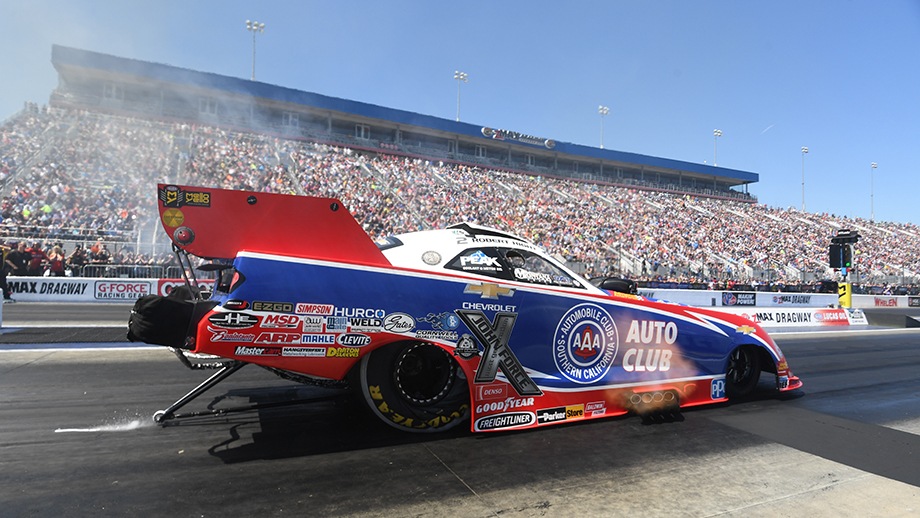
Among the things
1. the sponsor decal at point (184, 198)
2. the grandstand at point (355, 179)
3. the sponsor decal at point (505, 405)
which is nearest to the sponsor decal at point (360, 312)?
the sponsor decal at point (505, 405)

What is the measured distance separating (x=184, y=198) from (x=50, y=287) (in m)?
16.6

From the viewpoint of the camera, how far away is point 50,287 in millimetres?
15898

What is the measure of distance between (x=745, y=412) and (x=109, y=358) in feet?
26.3

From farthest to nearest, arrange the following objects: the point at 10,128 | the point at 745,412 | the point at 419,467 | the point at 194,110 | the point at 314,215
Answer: the point at 194,110
the point at 10,128
the point at 745,412
the point at 314,215
the point at 419,467

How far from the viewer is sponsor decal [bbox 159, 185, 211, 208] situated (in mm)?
3612

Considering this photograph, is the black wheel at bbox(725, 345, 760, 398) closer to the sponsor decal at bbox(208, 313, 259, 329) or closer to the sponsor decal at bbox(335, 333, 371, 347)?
the sponsor decal at bbox(335, 333, 371, 347)

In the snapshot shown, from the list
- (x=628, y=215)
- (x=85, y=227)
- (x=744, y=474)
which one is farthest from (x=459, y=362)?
(x=628, y=215)

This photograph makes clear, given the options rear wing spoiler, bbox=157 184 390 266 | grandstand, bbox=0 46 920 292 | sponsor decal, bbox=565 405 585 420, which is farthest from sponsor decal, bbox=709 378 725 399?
grandstand, bbox=0 46 920 292

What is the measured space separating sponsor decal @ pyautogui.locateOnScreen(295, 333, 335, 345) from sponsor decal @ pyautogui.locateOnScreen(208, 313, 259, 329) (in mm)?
350

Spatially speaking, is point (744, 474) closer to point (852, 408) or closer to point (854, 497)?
point (854, 497)

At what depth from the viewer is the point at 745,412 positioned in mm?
5148

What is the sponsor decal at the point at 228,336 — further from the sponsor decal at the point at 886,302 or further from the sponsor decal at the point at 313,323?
the sponsor decal at the point at 886,302

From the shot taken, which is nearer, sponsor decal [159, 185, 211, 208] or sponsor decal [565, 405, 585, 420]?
sponsor decal [159, 185, 211, 208]

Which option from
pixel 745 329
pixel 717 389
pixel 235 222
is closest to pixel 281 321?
pixel 235 222
